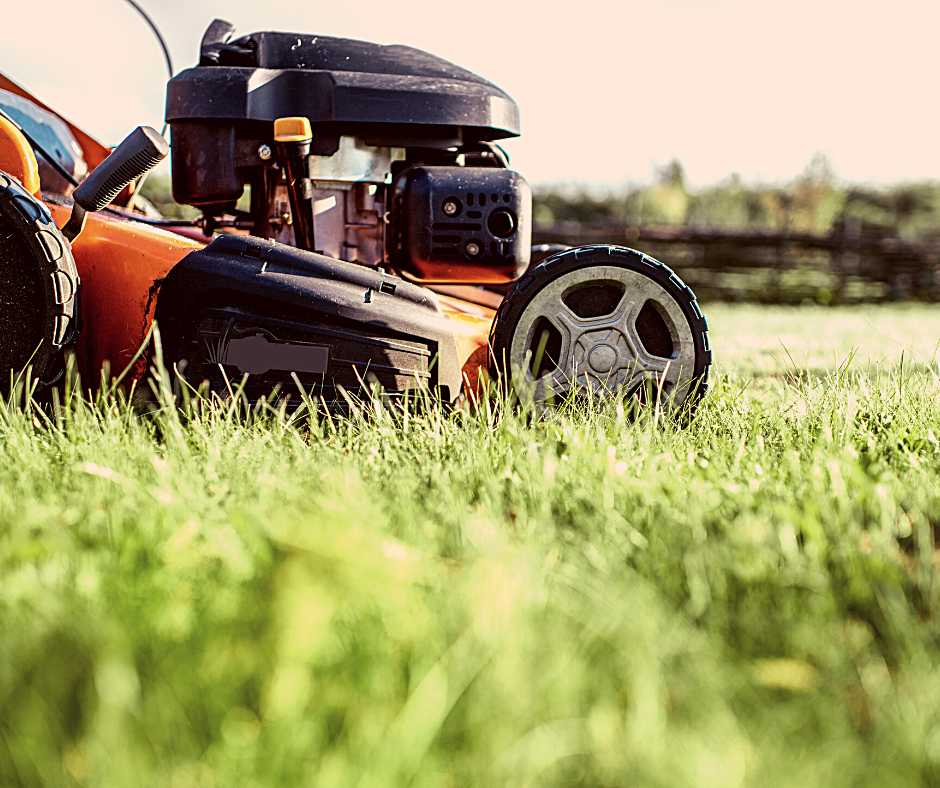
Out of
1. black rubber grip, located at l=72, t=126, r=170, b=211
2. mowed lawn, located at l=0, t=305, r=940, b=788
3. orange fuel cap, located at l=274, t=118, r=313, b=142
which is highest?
orange fuel cap, located at l=274, t=118, r=313, b=142

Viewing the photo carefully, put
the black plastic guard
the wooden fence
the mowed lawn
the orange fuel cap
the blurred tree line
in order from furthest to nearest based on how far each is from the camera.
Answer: the blurred tree line, the wooden fence, the orange fuel cap, the black plastic guard, the mowed lawn

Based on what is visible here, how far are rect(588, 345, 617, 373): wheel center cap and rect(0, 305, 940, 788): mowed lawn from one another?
0.55 m

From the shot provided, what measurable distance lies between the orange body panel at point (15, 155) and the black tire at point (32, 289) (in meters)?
0.35

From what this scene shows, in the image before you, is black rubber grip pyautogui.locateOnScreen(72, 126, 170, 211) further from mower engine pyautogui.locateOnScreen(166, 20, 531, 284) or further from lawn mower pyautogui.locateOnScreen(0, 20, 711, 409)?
mower engine pyautogui.locateOnScreen(166, 20, 531, 284)

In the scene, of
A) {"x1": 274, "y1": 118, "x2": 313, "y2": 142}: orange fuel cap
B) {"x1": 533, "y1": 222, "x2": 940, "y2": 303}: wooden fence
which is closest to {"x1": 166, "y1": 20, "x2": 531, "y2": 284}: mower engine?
{"x1": 274, "y1": 118, "x2": 313, "y2": 142}: orange fuel cap

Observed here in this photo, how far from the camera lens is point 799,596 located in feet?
3.20

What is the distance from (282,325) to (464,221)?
1.82ft

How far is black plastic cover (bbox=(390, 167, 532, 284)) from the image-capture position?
2.09m

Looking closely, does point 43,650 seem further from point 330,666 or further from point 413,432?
point 413,432

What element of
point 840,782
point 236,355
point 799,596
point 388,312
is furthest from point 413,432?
point 840,782

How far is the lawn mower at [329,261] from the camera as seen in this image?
5.97 feet

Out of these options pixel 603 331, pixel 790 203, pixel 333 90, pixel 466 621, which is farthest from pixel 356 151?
pixel 790 203

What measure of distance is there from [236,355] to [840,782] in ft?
4.83

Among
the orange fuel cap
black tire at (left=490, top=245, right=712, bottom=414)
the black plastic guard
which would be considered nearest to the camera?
the black plastic guard
